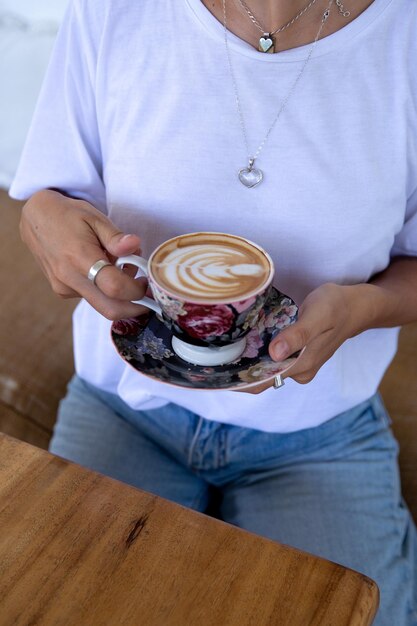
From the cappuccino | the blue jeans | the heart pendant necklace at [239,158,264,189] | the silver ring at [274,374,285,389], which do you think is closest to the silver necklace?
the heart pendant necklace at [239,158,264,189]

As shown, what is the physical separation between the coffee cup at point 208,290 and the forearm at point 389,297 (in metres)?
0.17

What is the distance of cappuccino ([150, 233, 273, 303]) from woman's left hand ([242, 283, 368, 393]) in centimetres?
7

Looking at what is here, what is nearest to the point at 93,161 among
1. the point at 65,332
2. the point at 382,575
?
the point at 65,332

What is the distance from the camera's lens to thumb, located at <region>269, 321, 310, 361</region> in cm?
63

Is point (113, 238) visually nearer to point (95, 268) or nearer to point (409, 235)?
point (95, 268)

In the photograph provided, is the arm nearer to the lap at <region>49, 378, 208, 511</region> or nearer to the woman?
the woman

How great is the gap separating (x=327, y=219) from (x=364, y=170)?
0.07 metres

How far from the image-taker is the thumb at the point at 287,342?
626 millimetres

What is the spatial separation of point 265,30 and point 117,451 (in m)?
0.59

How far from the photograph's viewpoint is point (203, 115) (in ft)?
2.50

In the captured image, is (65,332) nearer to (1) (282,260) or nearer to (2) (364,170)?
(1) (282,260)

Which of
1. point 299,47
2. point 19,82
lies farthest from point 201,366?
point 19,82

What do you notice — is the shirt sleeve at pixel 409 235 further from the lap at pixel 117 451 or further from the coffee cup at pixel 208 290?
the lap at pixel 117 451

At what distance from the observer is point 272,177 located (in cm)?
75
